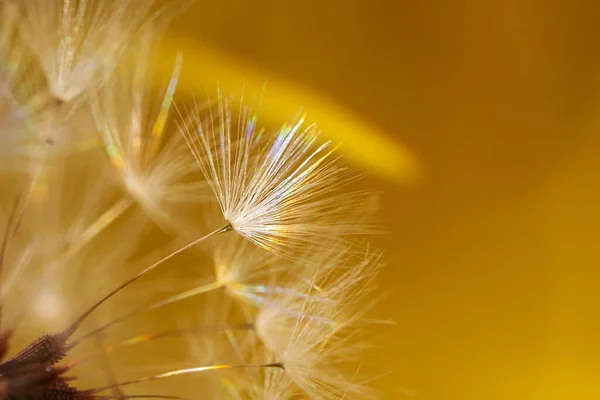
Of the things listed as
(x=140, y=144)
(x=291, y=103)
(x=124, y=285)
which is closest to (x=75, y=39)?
(x=140, y=144)

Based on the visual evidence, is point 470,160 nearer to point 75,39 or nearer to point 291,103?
point 291,103

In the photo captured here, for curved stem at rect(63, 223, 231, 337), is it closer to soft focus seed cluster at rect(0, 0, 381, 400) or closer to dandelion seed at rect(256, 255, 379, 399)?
soft focus seed cluster at rect(0, 0, 381, 400)

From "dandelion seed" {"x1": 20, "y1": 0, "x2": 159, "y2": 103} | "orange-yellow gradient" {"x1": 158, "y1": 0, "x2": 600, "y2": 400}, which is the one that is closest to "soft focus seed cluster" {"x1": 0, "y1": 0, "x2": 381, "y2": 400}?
"dandelion seed" {"x1": 20, "y1": 0, "x2": 159, "y2": 103}

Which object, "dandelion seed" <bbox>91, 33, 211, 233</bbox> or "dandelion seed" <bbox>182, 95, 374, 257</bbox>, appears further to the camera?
"dandelion seed" <bbox>91, 33, 211, 233</bbox>

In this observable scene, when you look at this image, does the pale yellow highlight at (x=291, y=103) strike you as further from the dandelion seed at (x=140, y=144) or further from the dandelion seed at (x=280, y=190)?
the dandelion seed at (x=280, y=190)

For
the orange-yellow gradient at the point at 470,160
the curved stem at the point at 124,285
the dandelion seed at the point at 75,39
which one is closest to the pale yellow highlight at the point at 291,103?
the orange-yellow gradient at the point at 470,160
